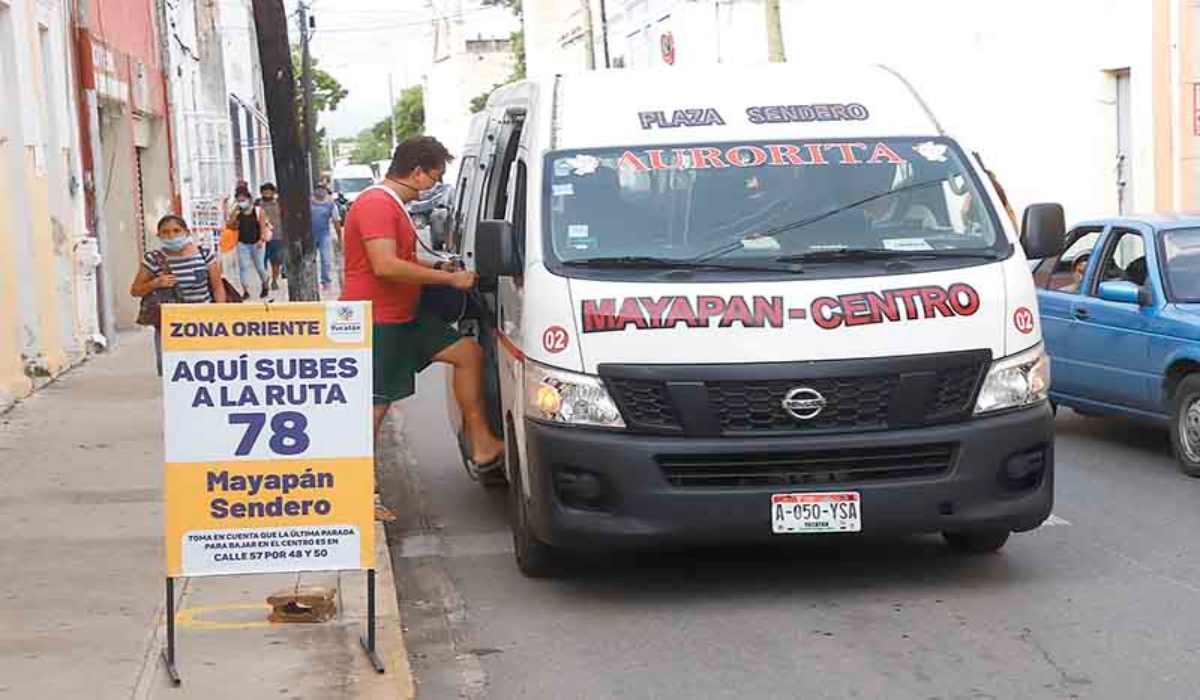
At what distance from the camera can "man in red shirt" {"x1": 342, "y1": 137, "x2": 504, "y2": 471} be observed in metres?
9.35

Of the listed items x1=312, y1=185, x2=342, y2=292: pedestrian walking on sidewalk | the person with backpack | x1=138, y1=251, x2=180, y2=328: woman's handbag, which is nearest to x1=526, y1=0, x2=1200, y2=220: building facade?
x1=138, y1=251, x2=180, y2=328: woman's handbag

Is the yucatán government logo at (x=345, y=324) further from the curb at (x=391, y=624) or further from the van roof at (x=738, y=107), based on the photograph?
the van roof at (x=738, y=107)

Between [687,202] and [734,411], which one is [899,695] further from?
[687,202]

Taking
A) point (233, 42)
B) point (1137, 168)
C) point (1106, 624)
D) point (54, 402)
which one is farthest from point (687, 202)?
point (233, 42)

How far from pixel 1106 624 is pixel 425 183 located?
4255 mm

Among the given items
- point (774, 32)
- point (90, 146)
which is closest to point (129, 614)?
point (90, 146)

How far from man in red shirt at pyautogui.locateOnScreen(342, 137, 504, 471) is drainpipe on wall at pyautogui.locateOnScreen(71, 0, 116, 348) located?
1071cm

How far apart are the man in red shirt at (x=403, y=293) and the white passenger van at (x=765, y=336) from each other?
3.23 ft

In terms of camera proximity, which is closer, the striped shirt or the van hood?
the van hood

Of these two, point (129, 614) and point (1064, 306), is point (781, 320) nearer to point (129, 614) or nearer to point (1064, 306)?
point (129, 614)

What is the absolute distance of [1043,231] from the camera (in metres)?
8.62

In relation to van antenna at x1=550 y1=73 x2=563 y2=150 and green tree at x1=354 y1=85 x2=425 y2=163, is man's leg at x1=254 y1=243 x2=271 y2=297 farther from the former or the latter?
green tree at x1=354 y1=85 x2=425 y2=163

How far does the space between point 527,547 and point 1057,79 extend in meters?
20.1

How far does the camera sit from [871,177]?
8453mm
